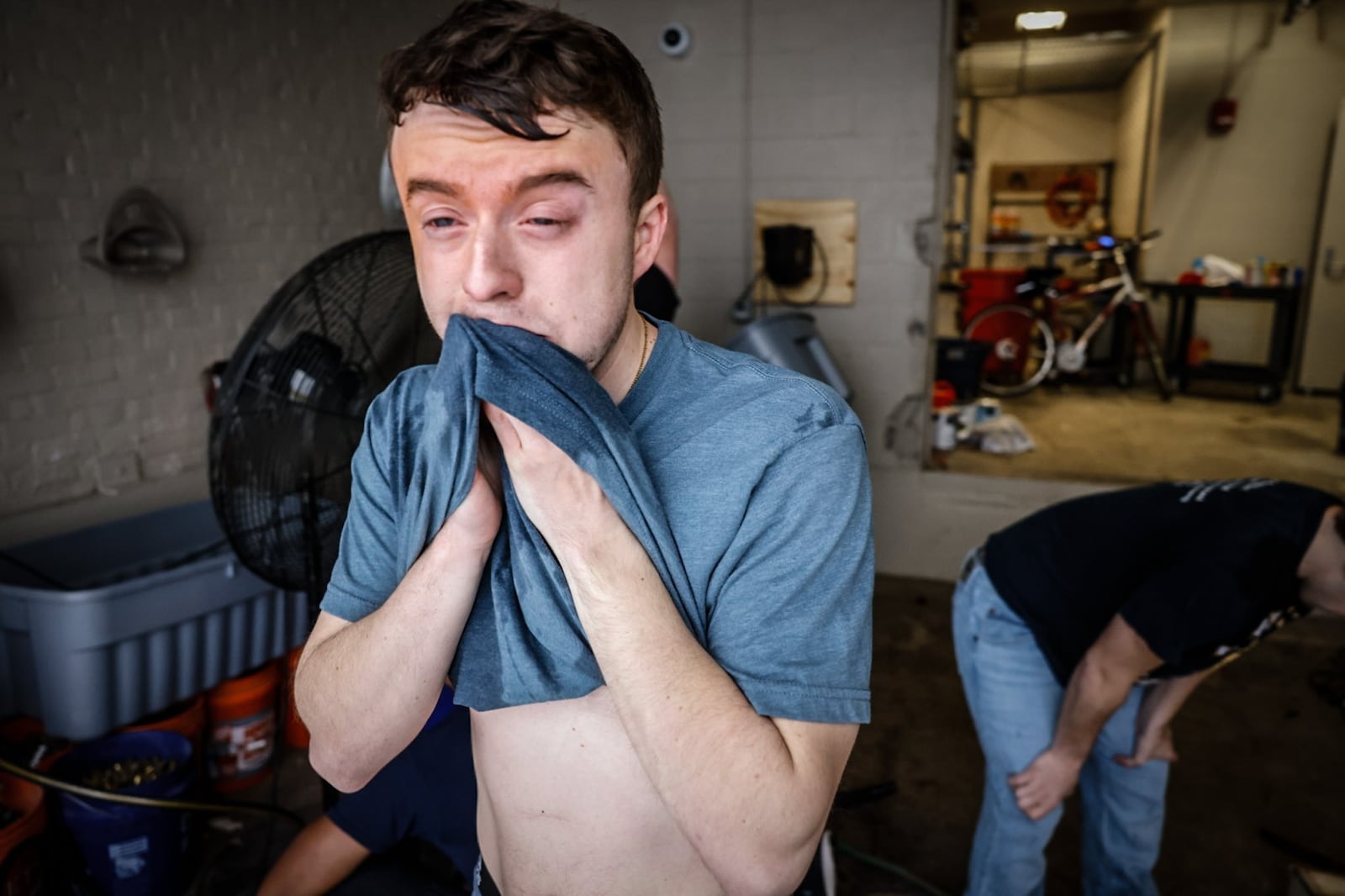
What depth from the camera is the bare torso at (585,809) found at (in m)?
0.88

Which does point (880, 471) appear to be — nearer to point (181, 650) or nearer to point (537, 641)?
point (181, 650)

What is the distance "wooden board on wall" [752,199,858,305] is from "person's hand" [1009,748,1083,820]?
2476mm

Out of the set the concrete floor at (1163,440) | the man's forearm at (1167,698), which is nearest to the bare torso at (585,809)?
the man's forearm at (1167,698)

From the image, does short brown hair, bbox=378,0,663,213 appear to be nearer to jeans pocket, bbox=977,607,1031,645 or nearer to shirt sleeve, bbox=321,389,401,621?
shirt sleeve, bbox=321,389,401,621

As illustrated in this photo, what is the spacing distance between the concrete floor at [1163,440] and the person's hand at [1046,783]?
2318 mm

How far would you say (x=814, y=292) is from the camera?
3877mm

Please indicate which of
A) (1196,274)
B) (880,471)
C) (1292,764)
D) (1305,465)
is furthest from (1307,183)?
(1292,764)

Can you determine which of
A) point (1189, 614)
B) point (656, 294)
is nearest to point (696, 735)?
point (1189, 614)

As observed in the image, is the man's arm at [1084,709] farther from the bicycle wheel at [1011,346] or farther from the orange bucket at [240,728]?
the bicycle wheel at [1011,346]

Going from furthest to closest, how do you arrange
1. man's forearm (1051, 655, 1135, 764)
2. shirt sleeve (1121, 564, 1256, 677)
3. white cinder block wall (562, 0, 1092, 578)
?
white cinder block wall (562, 0, 1092, 578), man's forearm (1051, 655, 1135, 764), shirt sleeve (1121, 564, 1256, 677)

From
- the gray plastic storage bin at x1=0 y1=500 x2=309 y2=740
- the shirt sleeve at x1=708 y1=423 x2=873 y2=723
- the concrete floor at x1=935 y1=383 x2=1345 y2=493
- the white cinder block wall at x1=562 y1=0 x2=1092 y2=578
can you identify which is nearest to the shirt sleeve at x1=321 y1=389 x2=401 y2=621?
the shirt sleeve at x1=708 y1=423 x2=873 y2=723

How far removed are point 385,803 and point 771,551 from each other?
139 cm

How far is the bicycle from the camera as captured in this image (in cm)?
661

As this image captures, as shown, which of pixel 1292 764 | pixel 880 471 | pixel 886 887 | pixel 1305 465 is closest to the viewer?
pixel 886 887
